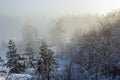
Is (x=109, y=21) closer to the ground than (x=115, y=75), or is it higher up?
higher up

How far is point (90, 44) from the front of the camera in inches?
2402

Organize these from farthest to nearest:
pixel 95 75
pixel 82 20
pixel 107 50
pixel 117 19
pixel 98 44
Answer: pixel 82 20, pixel 117 19, pixel 98 44, pixel 107 50, pixel 95 75

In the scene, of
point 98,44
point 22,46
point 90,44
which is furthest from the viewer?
point 22,46

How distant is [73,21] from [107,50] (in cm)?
12256

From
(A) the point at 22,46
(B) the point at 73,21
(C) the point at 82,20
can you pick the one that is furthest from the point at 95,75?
(B) the point at 73,21

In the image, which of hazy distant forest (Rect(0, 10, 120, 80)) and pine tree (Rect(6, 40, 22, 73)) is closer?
hazy distant forest (Rect(0, 10, 120, 80))

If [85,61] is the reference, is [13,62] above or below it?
above

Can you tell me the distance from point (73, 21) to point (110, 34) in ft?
382

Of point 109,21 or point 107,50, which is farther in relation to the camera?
point 109,21

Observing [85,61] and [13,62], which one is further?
Answer: [13,62]

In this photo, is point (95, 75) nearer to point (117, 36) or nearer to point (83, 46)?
point (117, 36)

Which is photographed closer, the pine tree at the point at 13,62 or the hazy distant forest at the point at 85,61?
the hazy distant forest at the point at 85,61

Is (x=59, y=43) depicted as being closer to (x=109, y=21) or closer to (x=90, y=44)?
(x=109, y=21)

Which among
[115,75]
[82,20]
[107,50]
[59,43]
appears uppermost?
[82,20]
